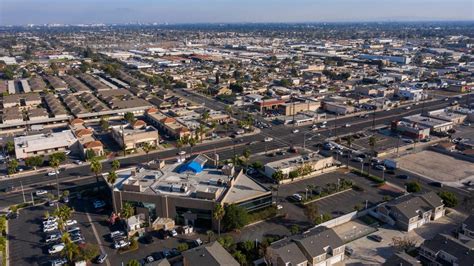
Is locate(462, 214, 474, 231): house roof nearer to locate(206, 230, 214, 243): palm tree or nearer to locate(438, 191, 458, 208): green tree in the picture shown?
locate(438, 191, 458, 208): green tree

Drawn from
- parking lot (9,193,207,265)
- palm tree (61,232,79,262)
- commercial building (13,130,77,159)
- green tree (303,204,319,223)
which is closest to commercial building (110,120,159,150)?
commercial building (13,130,77,159)

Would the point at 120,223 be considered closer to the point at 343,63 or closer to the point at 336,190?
the point at 336,190

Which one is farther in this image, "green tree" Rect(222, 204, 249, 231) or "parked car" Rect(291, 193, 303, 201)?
"parked car" Rect(291, 193, 303, 201)

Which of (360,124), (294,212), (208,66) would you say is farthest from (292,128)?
(208,66)

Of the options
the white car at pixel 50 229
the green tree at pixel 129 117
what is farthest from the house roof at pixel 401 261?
the green tree at pixel 129 117

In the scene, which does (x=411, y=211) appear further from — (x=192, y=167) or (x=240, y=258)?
(x=192, y=167)

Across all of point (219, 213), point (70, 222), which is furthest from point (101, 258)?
point (219, 213)

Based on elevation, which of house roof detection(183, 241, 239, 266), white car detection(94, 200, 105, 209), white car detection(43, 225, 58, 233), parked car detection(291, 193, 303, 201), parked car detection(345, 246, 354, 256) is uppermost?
house roof detection(183, 241, 239, 266)
